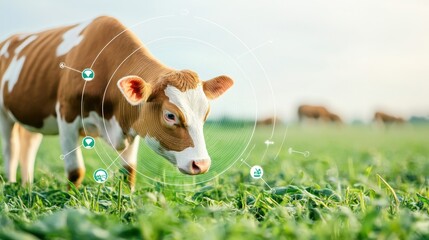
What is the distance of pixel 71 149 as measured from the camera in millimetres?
5164

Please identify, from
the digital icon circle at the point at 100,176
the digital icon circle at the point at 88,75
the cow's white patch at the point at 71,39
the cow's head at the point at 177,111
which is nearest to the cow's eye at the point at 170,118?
the cow's head at the point at 177,111

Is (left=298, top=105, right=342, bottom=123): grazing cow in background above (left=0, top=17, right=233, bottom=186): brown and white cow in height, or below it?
below

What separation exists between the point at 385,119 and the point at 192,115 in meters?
38.7

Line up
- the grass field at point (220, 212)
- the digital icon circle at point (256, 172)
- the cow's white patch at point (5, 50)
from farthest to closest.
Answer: the cow's white patch at point (5, 50), the digital icon circle at point (256, 172), the grass field at point (220, 212)

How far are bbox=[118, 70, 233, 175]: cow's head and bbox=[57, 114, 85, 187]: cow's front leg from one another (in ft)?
2.93

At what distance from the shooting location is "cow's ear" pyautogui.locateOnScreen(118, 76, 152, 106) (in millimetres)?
4207

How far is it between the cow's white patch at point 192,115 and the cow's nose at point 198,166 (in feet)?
0.07

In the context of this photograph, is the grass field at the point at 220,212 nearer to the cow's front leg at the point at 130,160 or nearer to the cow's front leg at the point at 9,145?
the cow's front leg at the point at 130,160

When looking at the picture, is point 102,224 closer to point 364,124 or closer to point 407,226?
point 407,226

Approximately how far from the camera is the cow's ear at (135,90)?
166 inches

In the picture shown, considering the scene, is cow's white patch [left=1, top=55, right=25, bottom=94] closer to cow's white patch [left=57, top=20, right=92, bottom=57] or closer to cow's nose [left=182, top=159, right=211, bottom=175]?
cow's white patch [left=57, top=20, right=92, bottom=57]

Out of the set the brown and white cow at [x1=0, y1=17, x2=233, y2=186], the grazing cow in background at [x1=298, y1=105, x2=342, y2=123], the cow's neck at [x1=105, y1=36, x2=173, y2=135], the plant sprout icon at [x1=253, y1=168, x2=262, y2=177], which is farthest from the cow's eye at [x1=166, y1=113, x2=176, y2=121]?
the grazing cow in background at [x1=298, y1=105, x2=342, y2=123]

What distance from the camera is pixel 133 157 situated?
5285 millimetres

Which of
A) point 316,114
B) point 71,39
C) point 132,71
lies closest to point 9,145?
point 71,39
